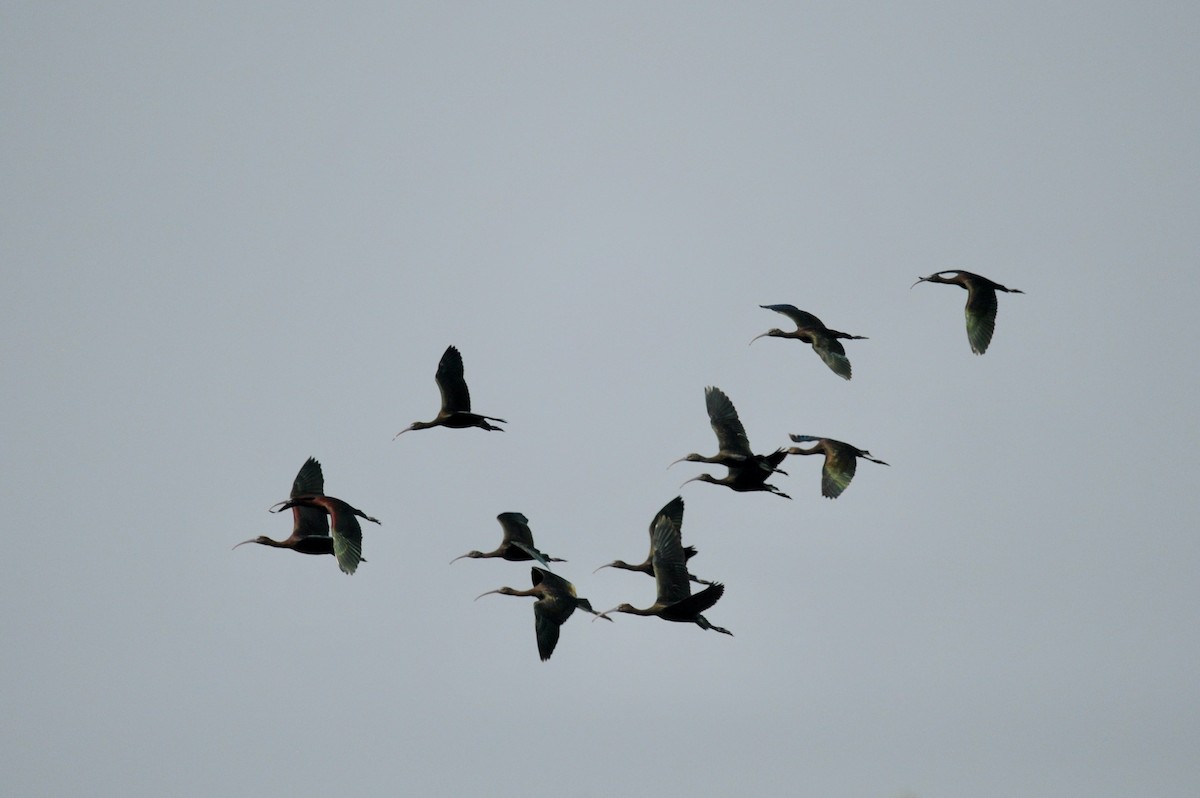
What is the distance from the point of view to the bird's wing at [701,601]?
112 ft

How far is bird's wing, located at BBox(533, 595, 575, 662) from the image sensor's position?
127ft

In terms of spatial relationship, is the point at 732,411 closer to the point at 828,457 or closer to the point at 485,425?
the point at 828,457

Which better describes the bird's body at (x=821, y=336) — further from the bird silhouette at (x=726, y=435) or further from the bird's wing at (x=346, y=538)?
the bird's wing at (x=346, y=538)

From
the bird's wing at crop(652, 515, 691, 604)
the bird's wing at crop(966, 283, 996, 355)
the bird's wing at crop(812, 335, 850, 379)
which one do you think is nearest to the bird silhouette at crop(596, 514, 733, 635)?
the bird's wing at crop(652, 515, 691, 604)

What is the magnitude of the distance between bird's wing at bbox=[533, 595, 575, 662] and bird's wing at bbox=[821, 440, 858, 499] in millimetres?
6762

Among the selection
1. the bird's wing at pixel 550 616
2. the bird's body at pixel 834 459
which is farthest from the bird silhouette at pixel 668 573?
the bird's body at pixel 834 459

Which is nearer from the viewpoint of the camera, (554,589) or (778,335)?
(554,589)

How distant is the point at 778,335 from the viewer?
1735 inches

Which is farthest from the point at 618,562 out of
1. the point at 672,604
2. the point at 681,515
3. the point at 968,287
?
the point at 968,287

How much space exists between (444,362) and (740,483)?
826 cm

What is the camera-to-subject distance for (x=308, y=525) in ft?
138

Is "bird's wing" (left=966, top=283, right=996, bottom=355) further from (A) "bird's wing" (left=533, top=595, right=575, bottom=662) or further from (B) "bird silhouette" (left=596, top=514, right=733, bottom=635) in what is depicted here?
(A) "bird's wing" (left=533, top=595, right=575, bottom=662)

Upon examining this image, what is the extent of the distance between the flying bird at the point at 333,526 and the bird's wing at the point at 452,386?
3.58 m

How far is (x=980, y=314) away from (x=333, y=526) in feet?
55.9
